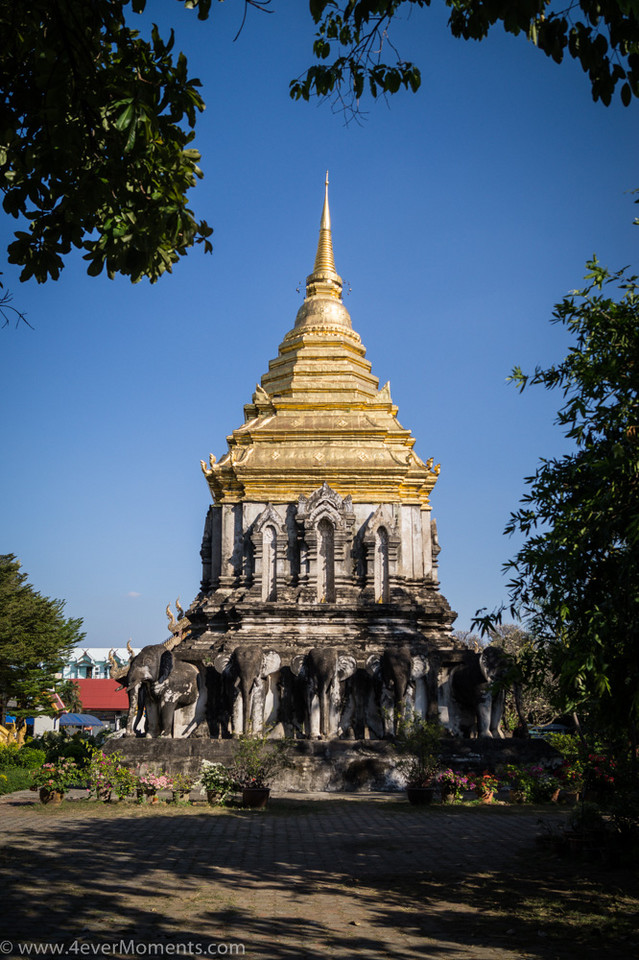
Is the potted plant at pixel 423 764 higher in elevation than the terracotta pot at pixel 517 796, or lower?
higher

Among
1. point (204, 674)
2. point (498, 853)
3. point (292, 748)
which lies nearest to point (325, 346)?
point (204, 674)

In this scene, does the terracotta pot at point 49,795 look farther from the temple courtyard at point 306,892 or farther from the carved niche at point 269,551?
the carved niche at point 269,551

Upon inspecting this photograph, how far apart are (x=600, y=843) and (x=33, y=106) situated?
33.1 feet

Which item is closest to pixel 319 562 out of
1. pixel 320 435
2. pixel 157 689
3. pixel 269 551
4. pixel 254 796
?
pixel 269 551

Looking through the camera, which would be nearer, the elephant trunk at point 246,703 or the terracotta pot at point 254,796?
the terracotta pot at point 254,796

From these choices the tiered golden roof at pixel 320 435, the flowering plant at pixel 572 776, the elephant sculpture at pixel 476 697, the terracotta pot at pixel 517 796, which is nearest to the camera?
the flowering plant at pixel 572 776

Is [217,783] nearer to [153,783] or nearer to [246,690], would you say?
[153,783]

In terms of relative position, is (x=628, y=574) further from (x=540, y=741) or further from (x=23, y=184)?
(x=540, y=741)

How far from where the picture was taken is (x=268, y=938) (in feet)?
23.1

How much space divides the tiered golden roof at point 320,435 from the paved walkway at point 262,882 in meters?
14.9

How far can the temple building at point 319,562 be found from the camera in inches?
889

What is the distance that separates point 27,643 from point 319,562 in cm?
1461

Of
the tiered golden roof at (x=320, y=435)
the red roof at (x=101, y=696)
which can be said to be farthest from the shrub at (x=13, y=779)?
the red roof at (x=101, y=696)

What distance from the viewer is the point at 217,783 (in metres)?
16.6
